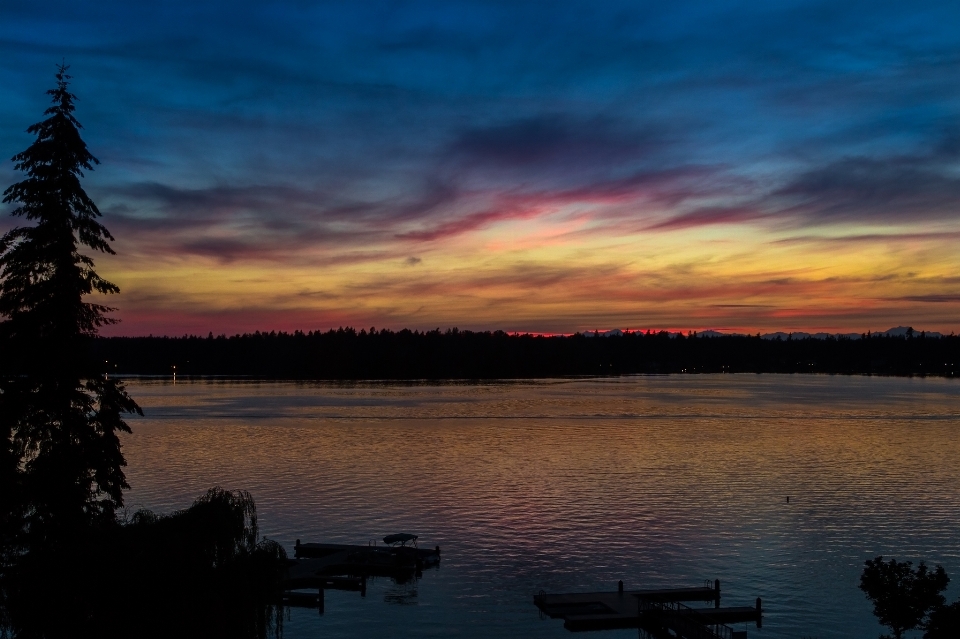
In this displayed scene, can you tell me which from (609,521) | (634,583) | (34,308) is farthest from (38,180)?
(609,521)

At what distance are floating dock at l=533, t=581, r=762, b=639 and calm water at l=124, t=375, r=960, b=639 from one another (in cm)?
80

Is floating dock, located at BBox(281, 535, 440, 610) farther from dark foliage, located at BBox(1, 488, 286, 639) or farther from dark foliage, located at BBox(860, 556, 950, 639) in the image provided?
dark foliage, located at BBox(860, 556, 950, 639)

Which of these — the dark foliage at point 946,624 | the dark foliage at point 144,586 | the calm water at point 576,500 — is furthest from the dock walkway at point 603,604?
the dark foliage at point 144,586

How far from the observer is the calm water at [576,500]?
4644 centimetres

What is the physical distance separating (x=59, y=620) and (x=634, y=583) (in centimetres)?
3358

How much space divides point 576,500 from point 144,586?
170 feet

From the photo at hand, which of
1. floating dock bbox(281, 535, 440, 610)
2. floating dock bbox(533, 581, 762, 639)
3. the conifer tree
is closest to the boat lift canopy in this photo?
floating dock bbox(281, 535, 440, 610)

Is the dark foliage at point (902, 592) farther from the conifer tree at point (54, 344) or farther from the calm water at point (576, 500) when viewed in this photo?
the conifer tree at point (54, 344)

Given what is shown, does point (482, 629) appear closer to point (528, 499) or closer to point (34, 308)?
point (34, 308)

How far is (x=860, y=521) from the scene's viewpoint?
208ft

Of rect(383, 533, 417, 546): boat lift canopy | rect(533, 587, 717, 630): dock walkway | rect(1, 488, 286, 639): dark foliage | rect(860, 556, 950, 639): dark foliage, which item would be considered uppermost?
rect(1, 488, 286, 639): dark foliage

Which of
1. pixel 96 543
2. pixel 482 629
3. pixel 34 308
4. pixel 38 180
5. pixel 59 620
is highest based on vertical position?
pixel 38 180

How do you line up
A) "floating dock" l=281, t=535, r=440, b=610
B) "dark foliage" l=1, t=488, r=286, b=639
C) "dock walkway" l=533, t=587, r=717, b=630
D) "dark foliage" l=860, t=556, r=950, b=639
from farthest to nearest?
"floating dock" l=281, t=535, r=440, b=610 < "dock walkway" l=533, t=587, r=717, b=630 < "dark foliage" l=860, t=556, r=950, b=639 < "dark foliage" l=1, t=488, r=286, b=639

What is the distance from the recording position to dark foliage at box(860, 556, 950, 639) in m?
31.0
